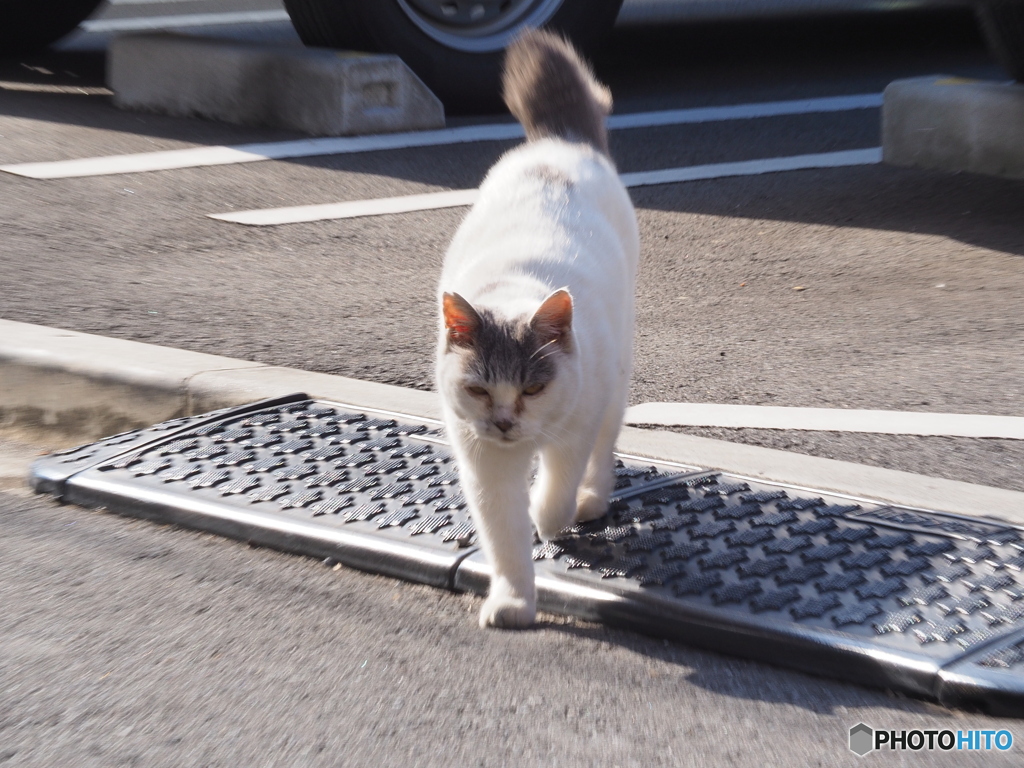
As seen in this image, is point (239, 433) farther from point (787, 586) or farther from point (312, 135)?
point (312, 135)

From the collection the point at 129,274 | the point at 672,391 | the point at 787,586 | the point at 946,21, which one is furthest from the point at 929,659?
the point at 946,21

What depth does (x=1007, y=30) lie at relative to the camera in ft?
19.1

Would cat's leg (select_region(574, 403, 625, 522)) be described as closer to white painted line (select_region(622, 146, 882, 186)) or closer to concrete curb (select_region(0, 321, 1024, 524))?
concrete curb (select_region(0, 321, 1024, 524))

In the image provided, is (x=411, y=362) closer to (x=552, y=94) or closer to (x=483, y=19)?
(x=552, y=94)

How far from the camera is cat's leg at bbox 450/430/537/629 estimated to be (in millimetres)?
2582

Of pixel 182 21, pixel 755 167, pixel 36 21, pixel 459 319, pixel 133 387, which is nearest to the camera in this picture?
pixel 459 319

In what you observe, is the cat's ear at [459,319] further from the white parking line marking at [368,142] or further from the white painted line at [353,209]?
the white parking line marking at [368,142]

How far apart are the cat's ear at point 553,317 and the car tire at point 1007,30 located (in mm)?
4066

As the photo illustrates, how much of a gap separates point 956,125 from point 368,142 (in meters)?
3.50

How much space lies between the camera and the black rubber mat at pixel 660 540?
2.38 meters

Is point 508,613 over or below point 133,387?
below

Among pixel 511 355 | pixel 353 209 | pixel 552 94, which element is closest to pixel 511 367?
pixel 511 355

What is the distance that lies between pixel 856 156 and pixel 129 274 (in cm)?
452

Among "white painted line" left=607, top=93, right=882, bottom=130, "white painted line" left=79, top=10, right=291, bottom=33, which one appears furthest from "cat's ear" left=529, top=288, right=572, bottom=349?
"white painted line" left=79, top=10, right=291, bottom=33
